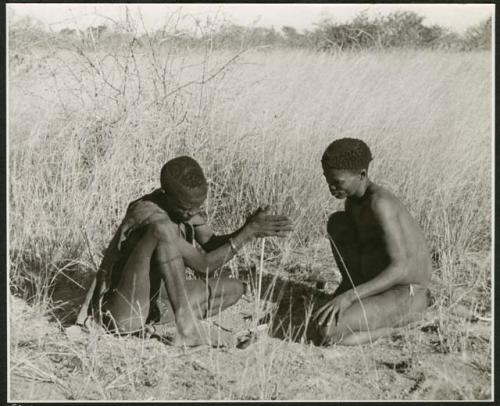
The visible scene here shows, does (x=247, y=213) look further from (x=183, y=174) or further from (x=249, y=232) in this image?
(x=183, y=174)

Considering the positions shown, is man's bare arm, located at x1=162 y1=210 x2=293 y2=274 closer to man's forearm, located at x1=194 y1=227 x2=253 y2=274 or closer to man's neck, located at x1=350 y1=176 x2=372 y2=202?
man's forearm, located at x1=194 y1=227 x2=253 y2=274

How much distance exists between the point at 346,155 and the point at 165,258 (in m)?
1.08

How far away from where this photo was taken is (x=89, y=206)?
450 cm

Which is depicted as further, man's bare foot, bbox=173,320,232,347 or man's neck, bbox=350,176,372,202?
man's neck, bbox=350,176,372,202

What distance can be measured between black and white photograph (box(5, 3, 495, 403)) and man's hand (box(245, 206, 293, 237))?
0.01 m

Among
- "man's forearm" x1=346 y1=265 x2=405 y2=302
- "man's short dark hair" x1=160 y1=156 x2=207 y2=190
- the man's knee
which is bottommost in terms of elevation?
the man's knee

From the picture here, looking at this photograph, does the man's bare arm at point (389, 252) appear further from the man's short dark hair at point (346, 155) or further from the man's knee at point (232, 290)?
the man's knee at point (232, 290)

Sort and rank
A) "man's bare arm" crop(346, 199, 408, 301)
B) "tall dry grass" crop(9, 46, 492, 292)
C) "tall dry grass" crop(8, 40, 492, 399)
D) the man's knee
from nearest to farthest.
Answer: "man's bare arm" crop(346, 199, 408, 301) < the man's knee < "tall dry grass" crop(8, 40, 492, 399) < "tall dry grass" crop(9, 46, 492, 292)

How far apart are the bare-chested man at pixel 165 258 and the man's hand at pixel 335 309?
435 mm

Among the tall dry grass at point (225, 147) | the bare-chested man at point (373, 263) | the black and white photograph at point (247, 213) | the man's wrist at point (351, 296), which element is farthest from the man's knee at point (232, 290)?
the tall dry grass at point (225, 147)

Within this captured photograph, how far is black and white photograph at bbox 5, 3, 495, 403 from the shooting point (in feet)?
10.9

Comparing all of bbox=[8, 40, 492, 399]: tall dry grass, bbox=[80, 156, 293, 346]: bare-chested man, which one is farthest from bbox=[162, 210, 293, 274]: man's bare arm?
bbox=[8, 40, 492, 399]: tall dry grass

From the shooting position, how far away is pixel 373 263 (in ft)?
12.4

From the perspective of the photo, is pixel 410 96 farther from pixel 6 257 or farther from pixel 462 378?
pixel 6 257
